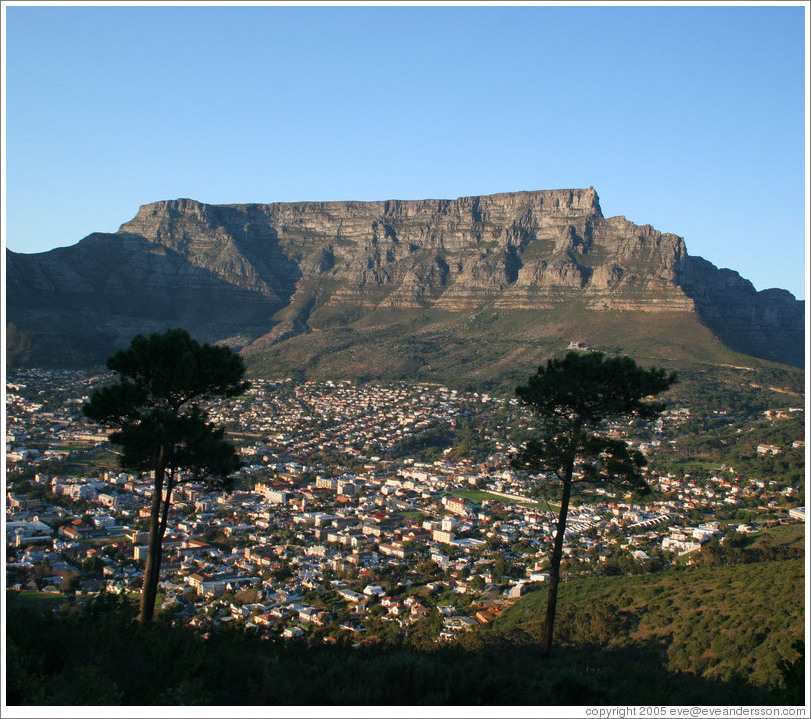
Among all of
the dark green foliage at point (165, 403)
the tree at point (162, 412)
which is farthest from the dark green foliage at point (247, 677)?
the dark green foliage at point (165, 403)

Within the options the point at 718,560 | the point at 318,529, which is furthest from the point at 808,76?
the point at 318,529

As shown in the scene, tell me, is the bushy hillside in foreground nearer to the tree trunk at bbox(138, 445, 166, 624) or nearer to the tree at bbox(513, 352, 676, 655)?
the tree trunk at bbox(138, 445, 166, 624)

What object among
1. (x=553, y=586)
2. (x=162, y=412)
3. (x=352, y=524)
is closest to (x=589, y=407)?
(x=553, y=586)

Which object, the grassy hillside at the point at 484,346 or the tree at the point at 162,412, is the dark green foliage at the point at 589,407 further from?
the grassy hillside at the point at 484,346

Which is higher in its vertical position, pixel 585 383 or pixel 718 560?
pixel 585 383

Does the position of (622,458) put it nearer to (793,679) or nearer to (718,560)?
(793,679)

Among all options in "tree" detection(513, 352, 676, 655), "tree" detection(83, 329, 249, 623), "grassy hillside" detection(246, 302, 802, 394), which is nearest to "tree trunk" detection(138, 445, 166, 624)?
"tree" detection(83, 329, 249, 623)
